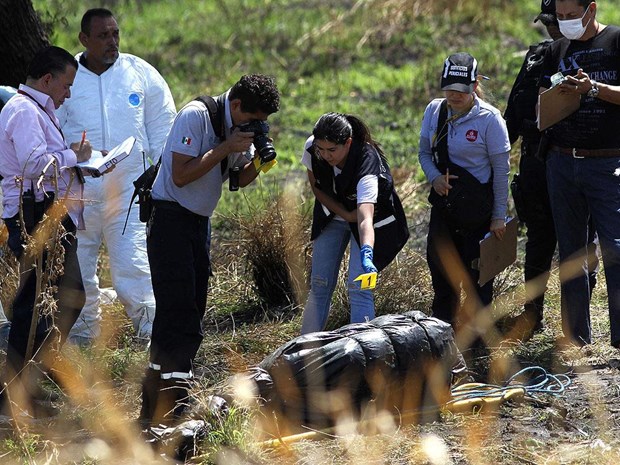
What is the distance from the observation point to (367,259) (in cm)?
539

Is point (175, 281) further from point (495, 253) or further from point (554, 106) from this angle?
point (554, 106)

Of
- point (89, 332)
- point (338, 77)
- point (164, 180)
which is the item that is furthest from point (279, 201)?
point (338, 77)

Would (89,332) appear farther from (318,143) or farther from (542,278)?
(542,278)

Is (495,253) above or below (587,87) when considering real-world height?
below

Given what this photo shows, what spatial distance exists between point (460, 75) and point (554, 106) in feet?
1.68

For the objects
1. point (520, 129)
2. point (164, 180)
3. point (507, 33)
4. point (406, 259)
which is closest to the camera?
point (164, 180)

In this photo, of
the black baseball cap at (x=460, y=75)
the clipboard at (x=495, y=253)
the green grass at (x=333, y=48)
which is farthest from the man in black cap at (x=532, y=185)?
the green grass at (x=333, y=48)

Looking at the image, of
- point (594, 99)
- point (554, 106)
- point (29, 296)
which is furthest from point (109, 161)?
point (594, 99)

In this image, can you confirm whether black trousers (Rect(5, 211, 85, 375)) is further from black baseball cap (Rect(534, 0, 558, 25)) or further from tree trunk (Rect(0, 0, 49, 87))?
black baseball cap (Rect(534, 0, 558, 25))

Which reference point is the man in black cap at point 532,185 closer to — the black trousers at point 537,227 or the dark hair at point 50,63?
the black trousers at point 537,227

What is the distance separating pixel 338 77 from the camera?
12.4 metres

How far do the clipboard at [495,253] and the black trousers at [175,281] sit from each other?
5.07 feet

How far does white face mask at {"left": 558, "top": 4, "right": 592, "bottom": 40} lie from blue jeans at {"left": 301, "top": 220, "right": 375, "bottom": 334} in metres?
1.52

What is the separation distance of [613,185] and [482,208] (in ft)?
2.28
